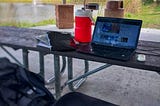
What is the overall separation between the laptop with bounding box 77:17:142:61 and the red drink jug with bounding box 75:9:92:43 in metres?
0.05

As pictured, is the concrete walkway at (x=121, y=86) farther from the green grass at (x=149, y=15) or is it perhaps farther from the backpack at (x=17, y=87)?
the green grass at (x=149, y=15)

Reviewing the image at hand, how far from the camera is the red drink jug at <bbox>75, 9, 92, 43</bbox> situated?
150 centimetres

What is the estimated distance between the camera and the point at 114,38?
1459 mm

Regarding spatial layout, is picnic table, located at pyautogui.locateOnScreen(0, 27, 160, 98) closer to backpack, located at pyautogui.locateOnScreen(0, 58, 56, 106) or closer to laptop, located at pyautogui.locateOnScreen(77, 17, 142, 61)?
laptop, located at pyautogui.locateOnScreen(77, 17, 142, 61)

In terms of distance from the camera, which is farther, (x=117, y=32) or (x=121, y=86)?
(x=121, y=86)

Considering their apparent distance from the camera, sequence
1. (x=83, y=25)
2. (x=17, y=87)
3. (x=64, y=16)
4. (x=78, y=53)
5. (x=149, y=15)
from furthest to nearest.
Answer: (x=149, y=15) → (x=64, y=16) → (x=83, y=25) → (x=78, y=53) → (x=17, y=87)

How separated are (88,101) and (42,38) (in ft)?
1.77

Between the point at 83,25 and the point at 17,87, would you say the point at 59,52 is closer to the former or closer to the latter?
the point at 83,25

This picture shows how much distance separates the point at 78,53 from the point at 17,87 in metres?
0.45

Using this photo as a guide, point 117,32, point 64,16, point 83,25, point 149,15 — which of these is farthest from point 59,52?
point 149,15

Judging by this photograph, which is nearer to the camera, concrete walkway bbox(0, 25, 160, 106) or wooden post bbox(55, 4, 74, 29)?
concrete walkway bbox(0, 25, 160, 106)

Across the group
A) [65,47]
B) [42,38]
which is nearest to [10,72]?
[65,47]

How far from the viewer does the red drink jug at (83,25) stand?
1500 mm

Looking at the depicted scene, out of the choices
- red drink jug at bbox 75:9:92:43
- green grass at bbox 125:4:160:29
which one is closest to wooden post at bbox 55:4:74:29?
green grass at bbox 125:4:160:29
